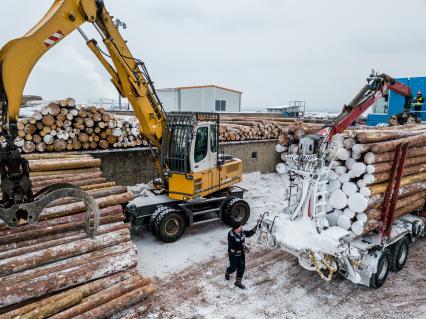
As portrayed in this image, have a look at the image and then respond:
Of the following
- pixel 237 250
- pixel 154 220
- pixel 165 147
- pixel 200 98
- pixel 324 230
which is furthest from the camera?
pixel 200 98

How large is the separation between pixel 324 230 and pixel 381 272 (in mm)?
1595

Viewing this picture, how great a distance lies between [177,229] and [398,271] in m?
5.36

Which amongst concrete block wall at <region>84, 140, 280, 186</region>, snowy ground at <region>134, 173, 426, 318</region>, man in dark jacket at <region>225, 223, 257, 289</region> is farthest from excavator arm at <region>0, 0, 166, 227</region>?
concrete block wall at <region>84, 140, 280, 186</region>

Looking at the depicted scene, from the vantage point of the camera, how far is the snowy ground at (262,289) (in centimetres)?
578

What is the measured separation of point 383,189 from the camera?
6.79 meters

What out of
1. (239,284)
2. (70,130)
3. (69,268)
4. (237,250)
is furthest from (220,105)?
(69,268)

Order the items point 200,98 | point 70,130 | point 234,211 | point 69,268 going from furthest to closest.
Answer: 1. point 200,98
2. point 70,130
3. point 234,211
4. point 69,268

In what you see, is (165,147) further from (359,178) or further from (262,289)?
(359,178)

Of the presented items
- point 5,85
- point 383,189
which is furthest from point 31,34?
point 383,189

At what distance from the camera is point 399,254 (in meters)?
7.21

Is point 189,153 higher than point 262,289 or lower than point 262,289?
higher

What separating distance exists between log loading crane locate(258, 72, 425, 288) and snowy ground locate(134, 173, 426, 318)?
1.29ft

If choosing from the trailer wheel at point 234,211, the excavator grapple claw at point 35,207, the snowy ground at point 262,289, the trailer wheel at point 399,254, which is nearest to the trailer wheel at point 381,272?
the snowy ground at point 262,289

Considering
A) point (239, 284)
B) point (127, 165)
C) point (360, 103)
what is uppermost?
point (360, 103)
